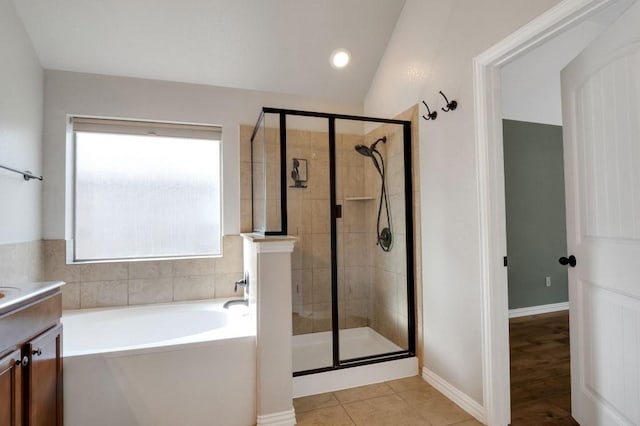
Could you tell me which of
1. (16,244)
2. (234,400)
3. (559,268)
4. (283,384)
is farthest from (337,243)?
(559,268)

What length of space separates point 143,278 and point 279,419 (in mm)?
1613

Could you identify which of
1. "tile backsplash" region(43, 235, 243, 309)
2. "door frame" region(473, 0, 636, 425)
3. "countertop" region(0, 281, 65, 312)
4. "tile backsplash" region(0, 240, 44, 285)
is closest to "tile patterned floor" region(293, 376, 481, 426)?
"door frame" region(473, 0, 636, 425)

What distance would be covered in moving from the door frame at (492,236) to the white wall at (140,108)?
1687 millimetres

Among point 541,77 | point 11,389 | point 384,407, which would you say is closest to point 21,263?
point 11,389

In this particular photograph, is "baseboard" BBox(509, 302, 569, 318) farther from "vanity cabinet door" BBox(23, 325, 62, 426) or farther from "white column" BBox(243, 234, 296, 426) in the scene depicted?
"vanity cabinet door" BBox(23, 325, 62, 426)

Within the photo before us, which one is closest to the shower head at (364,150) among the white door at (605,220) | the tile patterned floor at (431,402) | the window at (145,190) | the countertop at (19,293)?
the window at (145,190)

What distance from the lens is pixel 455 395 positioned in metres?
2.03

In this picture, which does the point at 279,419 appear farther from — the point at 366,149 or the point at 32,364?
the point at 366,149

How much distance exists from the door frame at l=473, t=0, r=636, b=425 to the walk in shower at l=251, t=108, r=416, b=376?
0.74 meters

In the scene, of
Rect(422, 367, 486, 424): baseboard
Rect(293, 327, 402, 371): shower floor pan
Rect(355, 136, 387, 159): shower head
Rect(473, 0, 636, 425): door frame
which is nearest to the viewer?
Rect(473, 0, 636, 425): door frame

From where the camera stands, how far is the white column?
1817 millimetres

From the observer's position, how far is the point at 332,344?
2.42 metres

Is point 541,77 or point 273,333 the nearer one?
point 273,333

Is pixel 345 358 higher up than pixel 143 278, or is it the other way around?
pixel 143 278
